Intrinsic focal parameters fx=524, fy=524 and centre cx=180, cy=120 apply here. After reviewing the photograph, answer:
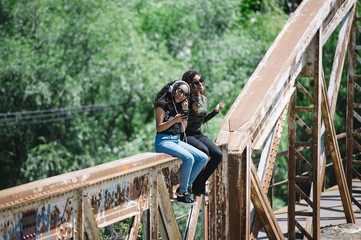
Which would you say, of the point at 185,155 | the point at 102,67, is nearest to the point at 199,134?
the point at 185,155

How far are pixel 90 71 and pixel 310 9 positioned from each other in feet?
42.3

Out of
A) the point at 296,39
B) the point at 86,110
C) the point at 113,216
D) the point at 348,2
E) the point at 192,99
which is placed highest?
the point at 348,2

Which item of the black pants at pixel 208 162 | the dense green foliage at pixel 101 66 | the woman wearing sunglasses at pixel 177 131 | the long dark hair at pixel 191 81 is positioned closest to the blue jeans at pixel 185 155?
the woman wearing sunglasses at pixel 177 131

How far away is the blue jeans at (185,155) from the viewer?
388 centimetres

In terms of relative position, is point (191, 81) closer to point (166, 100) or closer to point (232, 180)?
point (166, 100)

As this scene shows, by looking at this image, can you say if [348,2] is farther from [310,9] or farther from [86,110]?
[86,110]

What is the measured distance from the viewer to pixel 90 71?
59.1 feet

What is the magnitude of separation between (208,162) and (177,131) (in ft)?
1.38

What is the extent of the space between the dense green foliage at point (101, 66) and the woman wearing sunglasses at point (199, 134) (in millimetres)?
12096

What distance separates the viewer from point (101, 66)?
1783cm

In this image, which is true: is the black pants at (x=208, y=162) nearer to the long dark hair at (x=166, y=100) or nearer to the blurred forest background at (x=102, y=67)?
the long dark hair at (x=166, y=100)

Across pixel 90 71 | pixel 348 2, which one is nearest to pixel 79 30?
pixel 90 71

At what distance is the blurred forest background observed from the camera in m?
17.5

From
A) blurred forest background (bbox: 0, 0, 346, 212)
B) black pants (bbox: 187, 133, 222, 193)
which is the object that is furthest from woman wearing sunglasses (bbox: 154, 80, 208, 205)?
blurred forest background (bbox: 0, 0, 346, 212)
